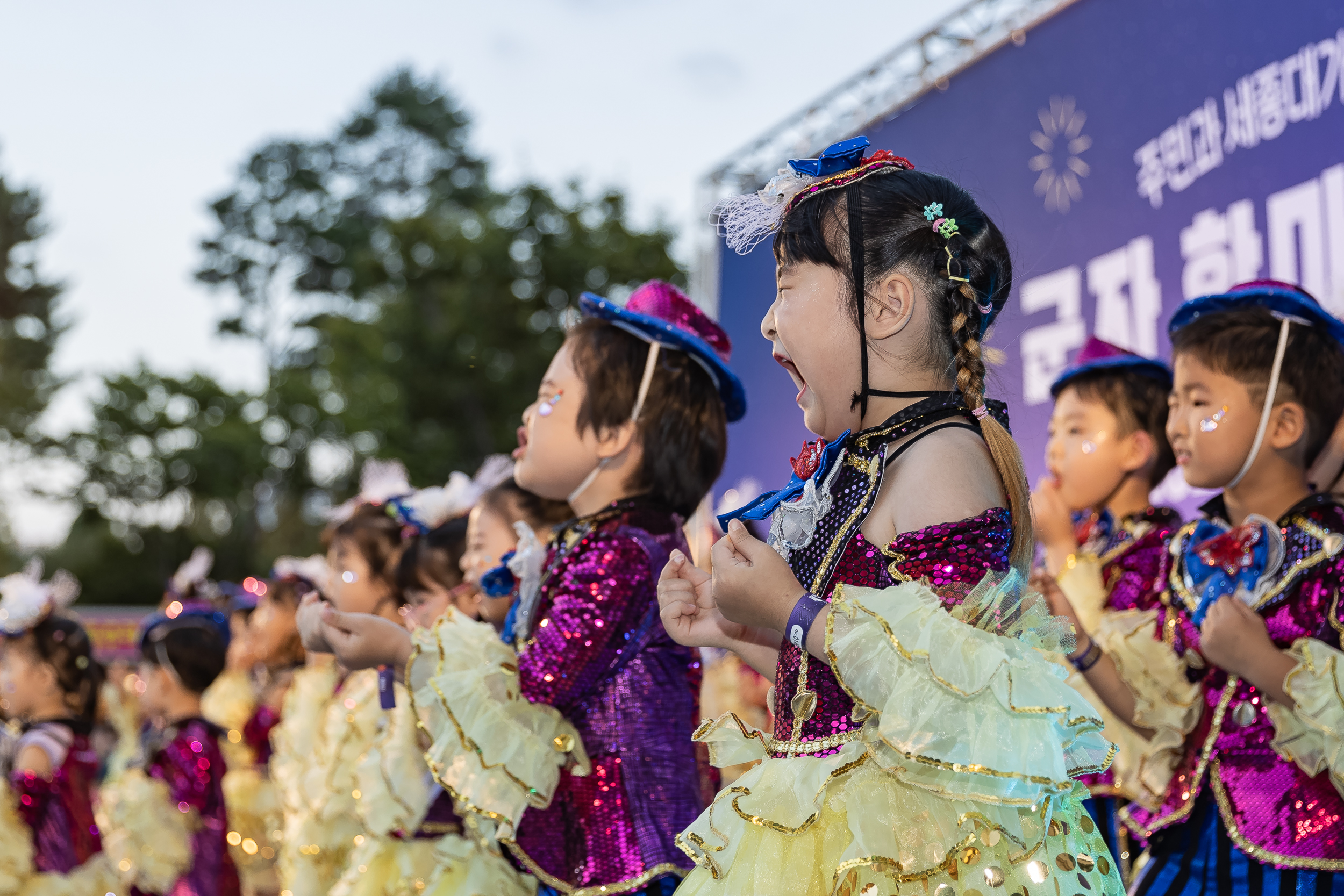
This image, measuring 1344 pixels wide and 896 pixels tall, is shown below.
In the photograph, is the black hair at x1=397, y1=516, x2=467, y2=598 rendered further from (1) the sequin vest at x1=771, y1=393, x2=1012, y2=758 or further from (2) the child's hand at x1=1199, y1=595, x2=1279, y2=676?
(2) the child's hand at x1=1199, y1=595, x2=1279, y2=676

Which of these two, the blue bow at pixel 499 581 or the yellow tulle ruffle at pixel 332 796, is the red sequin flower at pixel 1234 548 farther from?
the yellow tulle ruffle at pixel 332 796

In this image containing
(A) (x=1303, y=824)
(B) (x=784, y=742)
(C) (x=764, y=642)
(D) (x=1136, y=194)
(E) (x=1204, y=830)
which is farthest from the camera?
(D) (x=1136, y=194)

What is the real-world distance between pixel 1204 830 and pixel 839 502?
1379mm

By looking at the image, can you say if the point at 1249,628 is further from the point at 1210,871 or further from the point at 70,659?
the point at 70,659

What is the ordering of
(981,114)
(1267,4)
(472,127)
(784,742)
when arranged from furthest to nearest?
(472,127) → (981,114) → (1267,4) → (784,742)

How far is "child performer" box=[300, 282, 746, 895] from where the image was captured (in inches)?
90.0

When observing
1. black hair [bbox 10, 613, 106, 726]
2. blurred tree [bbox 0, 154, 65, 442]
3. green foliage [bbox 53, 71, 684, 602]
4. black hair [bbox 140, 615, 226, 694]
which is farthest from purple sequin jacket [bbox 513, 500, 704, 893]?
blurred tree [bbox 0, 154, 65, 442]

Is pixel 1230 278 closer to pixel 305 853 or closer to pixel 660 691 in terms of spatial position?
pixel 660 691

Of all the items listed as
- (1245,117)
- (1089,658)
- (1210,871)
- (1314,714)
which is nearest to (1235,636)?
(1314,714)

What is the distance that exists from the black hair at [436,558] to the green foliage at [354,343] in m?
13.7

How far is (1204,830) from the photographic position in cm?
250

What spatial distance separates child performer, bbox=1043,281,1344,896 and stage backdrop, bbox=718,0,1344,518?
86 centimetres

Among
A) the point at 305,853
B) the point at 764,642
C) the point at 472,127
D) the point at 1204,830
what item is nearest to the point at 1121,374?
the point at 1204,830

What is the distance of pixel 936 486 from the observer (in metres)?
1.62
